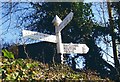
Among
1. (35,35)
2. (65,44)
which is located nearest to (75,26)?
(65,44)

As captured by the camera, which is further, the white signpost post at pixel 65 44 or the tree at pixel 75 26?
the tree at pixel 75 26

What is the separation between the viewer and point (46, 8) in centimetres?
838

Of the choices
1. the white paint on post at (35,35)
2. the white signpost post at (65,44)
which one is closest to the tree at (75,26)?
the white signpost post at (65,44)

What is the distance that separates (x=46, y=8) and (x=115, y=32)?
6.50 ft

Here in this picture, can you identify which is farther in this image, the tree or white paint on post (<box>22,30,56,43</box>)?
the tree

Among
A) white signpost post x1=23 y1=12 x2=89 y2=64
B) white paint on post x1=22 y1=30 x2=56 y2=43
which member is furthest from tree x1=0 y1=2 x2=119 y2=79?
white paint on post x1=22 y1=30 x2=56 y2=43

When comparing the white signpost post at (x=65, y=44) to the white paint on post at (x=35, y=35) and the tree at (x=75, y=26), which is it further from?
the tree at (x=75, y=26)

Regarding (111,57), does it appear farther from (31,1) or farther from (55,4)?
(31,1)

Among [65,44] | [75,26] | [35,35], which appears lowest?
[65,44]

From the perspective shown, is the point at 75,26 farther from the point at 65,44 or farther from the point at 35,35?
the point at 35,35

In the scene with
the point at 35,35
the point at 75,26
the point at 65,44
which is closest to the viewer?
the point at 35,35

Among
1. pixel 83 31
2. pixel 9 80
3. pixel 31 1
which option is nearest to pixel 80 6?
pixel 83 31

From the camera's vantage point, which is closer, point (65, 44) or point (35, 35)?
point (35, 35)

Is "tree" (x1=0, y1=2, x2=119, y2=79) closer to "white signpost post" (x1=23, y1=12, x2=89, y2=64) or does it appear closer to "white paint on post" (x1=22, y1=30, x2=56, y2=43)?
"white signpost post" (x1=23, y1=12, x2=89, y2=64)
